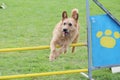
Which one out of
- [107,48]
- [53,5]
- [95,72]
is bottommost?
[95,72]

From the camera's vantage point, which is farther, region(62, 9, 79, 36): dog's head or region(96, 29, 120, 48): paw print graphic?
region(96, 29, 120, 48): paw print graphic

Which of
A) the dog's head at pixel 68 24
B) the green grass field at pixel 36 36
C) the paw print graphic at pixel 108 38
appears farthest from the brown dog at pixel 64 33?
the green grass field at pixel 36 36

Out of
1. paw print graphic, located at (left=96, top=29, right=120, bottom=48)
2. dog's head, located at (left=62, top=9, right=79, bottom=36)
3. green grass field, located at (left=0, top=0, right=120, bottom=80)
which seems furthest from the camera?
green grass field, located at (left=0, top=0, right=120, bottom=80)

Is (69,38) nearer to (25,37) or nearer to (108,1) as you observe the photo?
(25,37)

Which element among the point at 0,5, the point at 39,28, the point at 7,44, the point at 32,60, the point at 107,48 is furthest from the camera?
the point at 0,5

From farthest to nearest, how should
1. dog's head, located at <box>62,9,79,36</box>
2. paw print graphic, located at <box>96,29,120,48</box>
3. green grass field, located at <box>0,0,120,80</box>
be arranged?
green grass field, located at <box>0,0,120,80</box>, paw print graphic, located at <box>96,29,120,48</box>, dog's head, located at <box>62,9,79,36</box>

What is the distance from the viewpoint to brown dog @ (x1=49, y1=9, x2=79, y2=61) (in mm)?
6161

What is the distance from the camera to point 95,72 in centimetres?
712

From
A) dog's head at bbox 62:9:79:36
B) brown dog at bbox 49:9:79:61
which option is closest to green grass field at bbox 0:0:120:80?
brown dog at bbox 49:9:79:61

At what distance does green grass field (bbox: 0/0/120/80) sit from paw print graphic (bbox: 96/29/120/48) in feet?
2.50

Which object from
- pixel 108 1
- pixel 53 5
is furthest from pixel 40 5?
pixel 108 1

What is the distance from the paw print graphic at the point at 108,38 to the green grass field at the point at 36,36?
2.50ft

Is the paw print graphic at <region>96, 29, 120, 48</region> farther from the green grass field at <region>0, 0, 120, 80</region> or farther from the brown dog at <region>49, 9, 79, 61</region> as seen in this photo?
the green grass field at <region>0, 0, 120, 80</region>

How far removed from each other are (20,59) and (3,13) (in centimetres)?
568
